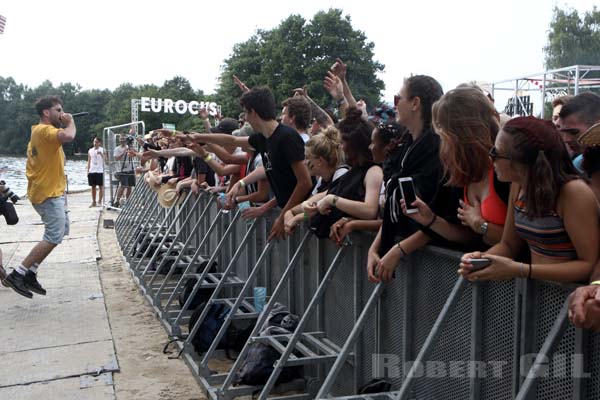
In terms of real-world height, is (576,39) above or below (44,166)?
above

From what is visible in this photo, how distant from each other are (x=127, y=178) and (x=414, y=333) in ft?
44.0

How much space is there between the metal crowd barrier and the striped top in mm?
130

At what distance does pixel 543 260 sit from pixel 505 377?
544mm

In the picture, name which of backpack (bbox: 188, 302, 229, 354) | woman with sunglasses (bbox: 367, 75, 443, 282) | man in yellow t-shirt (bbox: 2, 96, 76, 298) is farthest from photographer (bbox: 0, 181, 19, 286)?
woman with sunglasses (bbox: 367, 75, 443, 282)

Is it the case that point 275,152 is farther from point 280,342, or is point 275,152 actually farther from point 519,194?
point 519,194

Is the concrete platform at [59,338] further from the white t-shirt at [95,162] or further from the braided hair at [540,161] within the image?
the white t-shirt at [95,162]

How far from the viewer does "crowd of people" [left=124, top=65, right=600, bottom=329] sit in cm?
221

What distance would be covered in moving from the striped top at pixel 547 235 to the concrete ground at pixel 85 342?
295 cm

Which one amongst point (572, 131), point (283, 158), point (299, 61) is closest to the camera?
point (572, 131)

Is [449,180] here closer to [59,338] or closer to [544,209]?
[544,209]

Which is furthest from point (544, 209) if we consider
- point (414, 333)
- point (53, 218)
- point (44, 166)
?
point (44, 166)

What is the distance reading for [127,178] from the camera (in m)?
15.6

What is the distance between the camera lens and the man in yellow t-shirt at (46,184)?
A: 700 cm

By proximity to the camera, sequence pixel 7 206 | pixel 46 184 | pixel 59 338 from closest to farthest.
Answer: pixel 59 338
pixel 46 184
pixel 7 206
